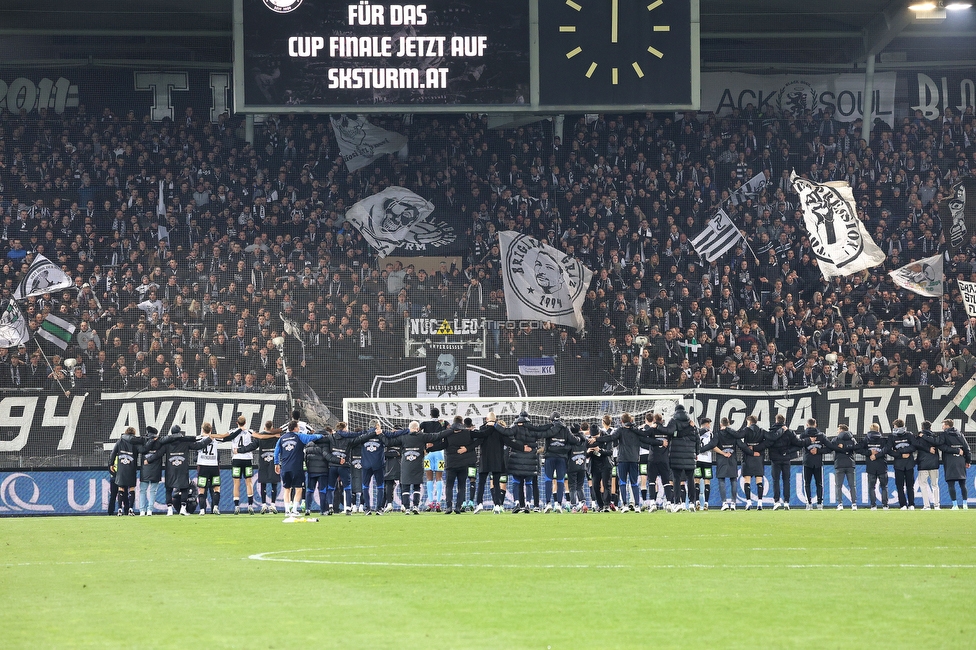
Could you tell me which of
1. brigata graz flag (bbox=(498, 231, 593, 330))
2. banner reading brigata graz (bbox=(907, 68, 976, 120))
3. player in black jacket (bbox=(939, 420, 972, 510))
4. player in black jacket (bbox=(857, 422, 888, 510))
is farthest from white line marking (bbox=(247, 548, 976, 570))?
banner reading brigata graz (bbox=(907, 68, 976, 120))

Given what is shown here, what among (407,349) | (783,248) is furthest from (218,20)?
(783,248)

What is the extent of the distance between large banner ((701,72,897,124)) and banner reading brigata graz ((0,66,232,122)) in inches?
503

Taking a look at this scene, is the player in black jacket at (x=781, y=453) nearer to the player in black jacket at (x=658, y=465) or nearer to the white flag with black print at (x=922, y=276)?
the player in black jacket at (x=658, y=465)

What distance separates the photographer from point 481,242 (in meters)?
30.9

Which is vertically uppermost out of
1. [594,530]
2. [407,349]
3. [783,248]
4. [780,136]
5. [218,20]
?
[218,20]

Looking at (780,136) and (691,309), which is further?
(780,136)

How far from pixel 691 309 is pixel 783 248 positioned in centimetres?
326

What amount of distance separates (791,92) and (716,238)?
18.2ft

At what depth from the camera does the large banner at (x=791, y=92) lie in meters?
33.9

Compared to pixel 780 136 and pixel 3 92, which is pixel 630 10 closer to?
pixel 780 136

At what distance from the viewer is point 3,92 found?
31.4 m

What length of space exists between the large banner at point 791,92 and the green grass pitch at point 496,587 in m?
19.1

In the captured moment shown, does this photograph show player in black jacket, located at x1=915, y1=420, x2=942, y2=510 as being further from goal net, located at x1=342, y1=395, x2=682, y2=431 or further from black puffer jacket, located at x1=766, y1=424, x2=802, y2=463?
goal net, located at x1=342, y1=395, x2=682, y2=431

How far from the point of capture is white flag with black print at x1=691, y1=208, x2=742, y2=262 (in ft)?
102
